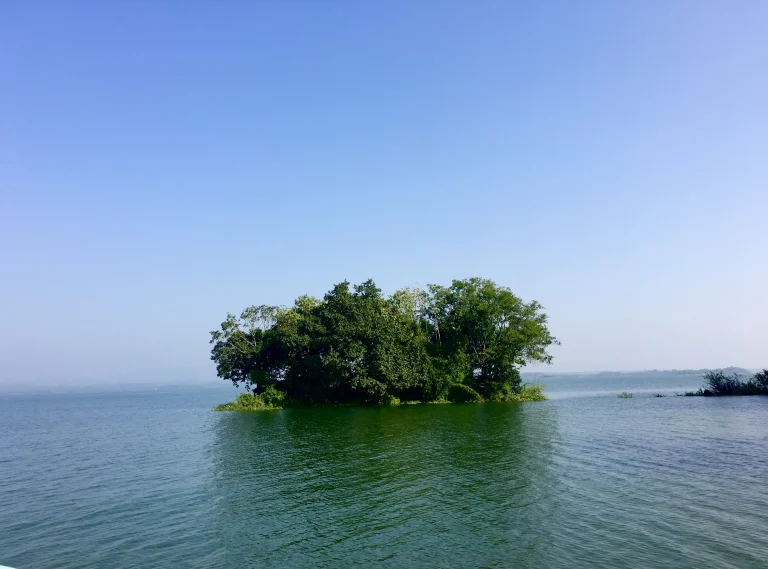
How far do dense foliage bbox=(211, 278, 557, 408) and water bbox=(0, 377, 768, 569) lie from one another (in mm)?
28136

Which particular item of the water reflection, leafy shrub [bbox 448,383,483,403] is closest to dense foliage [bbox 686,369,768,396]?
leafy shrub [bbox 448,383,483,403]

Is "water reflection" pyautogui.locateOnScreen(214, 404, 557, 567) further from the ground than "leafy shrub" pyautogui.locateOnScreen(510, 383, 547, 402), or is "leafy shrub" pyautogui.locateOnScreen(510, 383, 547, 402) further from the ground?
"leafy shrub" pyautogui.locateOnScreen(510, 383, 547, 402)

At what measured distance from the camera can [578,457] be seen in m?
33.4

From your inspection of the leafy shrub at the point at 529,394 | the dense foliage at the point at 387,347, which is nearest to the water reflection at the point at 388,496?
the dense foliage at the point at 387,347

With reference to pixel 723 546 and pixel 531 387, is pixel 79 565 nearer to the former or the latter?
pixel 723 546

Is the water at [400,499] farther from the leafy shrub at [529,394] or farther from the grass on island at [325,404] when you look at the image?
the leafy shrub at [529,394]

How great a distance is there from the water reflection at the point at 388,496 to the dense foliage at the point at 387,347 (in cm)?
2708

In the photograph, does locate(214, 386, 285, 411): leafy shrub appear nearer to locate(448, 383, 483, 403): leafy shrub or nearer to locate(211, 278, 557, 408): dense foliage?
locate(211, 278, 557, 408): dense foliage

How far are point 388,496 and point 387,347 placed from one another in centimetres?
5192

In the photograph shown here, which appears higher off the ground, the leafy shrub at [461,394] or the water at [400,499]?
the leafy shrub at [461,394]

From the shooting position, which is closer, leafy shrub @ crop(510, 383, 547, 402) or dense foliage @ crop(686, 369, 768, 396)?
dense foliage @ crop(686, 369, 768, 396)

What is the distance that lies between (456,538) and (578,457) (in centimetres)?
1763

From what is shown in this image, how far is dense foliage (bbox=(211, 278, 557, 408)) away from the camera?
76125 millimetres

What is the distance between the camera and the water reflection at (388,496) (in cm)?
1819
